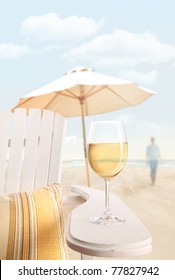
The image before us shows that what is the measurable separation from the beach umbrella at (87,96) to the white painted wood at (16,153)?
224 centimetres

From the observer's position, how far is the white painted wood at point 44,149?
1617mm

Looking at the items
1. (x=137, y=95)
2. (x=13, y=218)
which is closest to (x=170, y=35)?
(x=137, y=95)

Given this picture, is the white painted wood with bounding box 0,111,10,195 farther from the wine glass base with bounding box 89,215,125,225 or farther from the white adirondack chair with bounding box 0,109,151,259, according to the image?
the wine glass base with bounding box 89,215,125,225

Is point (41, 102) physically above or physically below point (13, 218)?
above

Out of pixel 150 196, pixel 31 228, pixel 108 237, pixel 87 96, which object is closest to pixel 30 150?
pixel 31 228

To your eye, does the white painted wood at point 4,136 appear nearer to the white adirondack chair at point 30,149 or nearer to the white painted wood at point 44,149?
the white adirondack chair at point 30,149

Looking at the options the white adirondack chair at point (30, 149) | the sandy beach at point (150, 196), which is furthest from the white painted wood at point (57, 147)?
the sandy beach at point (150, 196)

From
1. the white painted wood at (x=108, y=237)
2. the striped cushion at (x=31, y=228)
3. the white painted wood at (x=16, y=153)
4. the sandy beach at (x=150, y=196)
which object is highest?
the white painted wood at (x=16, y=153)

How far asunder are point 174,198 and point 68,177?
4159 mm

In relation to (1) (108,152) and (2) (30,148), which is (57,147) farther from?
(1) (108,152)

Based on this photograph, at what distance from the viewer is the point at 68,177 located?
14.1 metres

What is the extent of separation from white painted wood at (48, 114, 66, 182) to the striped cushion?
0.37 m
